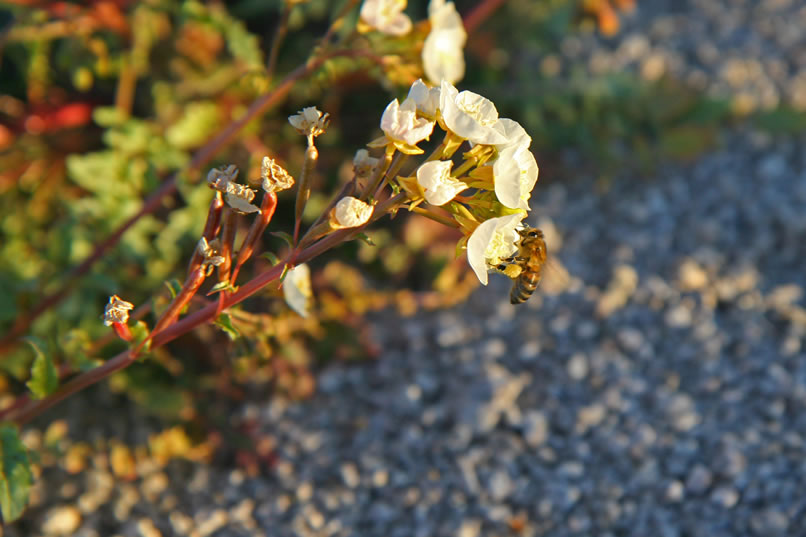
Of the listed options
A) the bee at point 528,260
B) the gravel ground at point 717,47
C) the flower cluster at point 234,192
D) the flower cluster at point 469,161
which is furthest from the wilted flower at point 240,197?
the gravel ground at point 717,47

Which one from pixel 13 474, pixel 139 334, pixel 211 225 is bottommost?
pixel 13 474

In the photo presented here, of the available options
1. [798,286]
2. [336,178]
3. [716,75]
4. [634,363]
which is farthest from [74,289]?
[716,75]

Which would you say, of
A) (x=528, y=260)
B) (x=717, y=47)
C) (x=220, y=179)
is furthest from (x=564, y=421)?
(x=717, y=47)

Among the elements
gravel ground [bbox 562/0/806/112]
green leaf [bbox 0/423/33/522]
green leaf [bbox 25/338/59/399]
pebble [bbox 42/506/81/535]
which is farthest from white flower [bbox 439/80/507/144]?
gravel ground [bbox 562/0/806/112]

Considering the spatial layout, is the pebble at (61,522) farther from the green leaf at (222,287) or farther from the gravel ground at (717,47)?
the gravel ground at (717,47)

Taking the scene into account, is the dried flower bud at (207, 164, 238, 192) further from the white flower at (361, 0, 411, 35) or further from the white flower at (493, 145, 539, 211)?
the white flower at (361, 0, 411, 35)

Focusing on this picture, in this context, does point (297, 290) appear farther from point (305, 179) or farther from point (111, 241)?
point (111, 241)

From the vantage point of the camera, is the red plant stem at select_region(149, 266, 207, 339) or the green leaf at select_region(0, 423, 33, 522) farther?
the green leaf at select_region(0, 423, 33, 522)

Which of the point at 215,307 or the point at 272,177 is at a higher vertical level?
the point at 272,177
